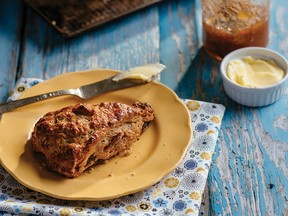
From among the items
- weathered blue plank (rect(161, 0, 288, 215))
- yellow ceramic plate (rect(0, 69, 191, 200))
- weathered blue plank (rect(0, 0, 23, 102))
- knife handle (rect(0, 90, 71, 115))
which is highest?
knife handle (rect(0, 90, 71, 115))

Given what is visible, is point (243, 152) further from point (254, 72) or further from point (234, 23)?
point (234, 23)

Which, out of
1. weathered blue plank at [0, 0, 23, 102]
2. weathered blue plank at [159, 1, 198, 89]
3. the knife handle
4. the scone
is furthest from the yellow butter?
weathered blue plank at [0, 0, 23, 102]

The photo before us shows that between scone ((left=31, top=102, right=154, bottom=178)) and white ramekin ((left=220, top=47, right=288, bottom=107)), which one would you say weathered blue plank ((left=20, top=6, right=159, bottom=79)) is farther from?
scone ((left=31, top=102, right=154, bottom=178))

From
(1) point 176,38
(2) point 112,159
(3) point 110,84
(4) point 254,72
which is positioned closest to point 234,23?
(4) point 254,72

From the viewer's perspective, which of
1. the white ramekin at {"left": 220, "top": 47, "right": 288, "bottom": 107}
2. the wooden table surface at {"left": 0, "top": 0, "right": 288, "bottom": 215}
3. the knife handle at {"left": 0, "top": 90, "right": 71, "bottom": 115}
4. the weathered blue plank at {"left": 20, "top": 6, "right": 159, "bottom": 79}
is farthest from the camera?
the weathered blue plank at {"left": 20, "top": 6, "right": 159, "bottom": 79}

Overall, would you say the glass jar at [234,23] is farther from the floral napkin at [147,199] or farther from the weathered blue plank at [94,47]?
the floral napkin at [147,199]

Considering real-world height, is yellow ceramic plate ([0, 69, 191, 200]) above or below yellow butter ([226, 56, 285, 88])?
above
